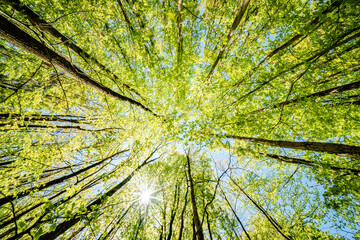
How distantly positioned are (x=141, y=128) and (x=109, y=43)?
4.68 meters

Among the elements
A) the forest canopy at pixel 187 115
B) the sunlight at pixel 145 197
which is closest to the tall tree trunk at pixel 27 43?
the forest canopy at pixel 187 115

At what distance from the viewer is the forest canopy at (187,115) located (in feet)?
13.5

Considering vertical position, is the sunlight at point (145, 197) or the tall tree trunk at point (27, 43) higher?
the tall tree trunk at point (27, 43)

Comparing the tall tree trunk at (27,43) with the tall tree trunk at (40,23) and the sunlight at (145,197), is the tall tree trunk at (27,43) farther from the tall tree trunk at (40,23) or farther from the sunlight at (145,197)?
the sunlight at (145,197)

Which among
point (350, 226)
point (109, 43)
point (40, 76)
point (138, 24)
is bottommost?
point (350, 226)

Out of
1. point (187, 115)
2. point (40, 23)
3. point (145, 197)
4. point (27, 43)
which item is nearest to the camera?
point (27, 43)

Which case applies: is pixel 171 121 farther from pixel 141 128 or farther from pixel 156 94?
pixel 156 94

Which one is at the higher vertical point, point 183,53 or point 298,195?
point 183,53

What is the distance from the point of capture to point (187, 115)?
8.06m

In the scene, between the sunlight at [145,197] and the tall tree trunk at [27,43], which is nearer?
the tall tree trunk at [27,43]

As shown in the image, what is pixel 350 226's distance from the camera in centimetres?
462

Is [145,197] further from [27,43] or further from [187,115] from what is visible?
[27,43]

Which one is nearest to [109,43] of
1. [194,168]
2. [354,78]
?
[194,168]

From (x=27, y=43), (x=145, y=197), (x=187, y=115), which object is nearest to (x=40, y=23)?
(x=27, y=43)
